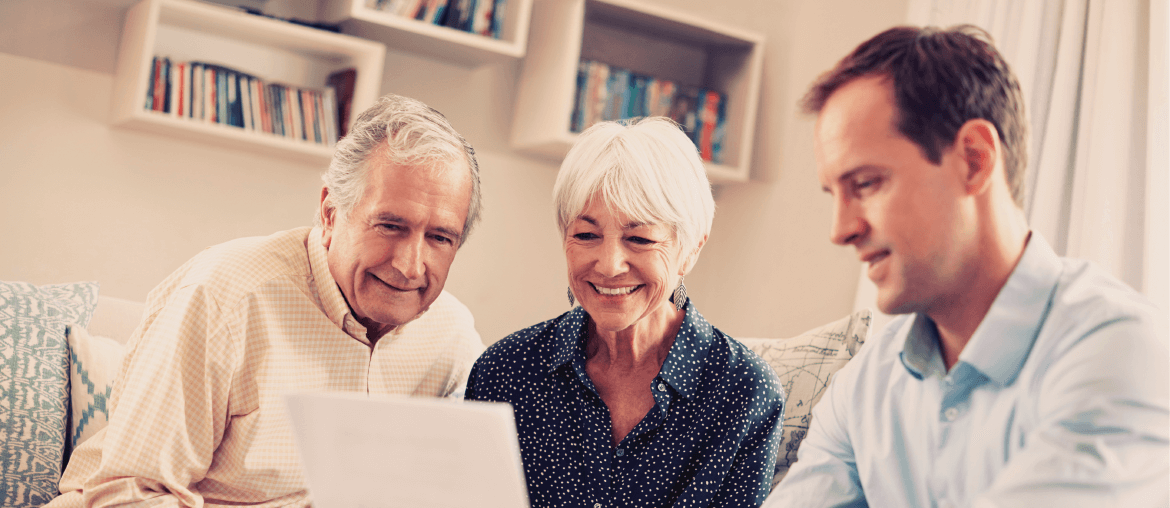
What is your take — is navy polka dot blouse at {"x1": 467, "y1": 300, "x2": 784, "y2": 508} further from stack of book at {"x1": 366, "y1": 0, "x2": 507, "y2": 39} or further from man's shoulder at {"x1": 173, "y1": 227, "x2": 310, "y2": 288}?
stack of book at {"x1": 366, "y1": 0, "x2": 507, "y2": 39}

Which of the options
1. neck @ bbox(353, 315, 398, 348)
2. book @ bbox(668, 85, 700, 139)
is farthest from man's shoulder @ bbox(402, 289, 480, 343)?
book @ bbox(668, 85, 700, 139)

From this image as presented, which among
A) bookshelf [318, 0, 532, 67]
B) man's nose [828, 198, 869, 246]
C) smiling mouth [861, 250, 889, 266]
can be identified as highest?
bookshelf [318, 0, 532, 67]

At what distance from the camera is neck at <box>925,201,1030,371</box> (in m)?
0.86

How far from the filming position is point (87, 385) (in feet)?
5.71

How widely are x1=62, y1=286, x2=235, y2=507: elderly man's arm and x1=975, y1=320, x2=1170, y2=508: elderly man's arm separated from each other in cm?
111

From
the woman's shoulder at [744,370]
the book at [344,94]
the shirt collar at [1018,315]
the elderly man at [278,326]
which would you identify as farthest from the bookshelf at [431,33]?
the shirt collar at [1018,315]

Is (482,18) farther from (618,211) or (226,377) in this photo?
(226,377)

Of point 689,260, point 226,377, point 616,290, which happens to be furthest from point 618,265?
point 226,377

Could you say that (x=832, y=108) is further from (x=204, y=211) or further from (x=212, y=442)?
(x=204, y=211)

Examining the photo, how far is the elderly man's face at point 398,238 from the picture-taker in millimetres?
1407

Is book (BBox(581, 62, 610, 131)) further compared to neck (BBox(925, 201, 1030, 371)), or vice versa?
book (BBox(581, 62, 610, 131))

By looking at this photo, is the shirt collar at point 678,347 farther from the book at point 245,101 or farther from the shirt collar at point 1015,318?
the book at point 245,101

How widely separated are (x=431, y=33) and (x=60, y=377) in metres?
1.36

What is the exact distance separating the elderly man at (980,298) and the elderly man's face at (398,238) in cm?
68
